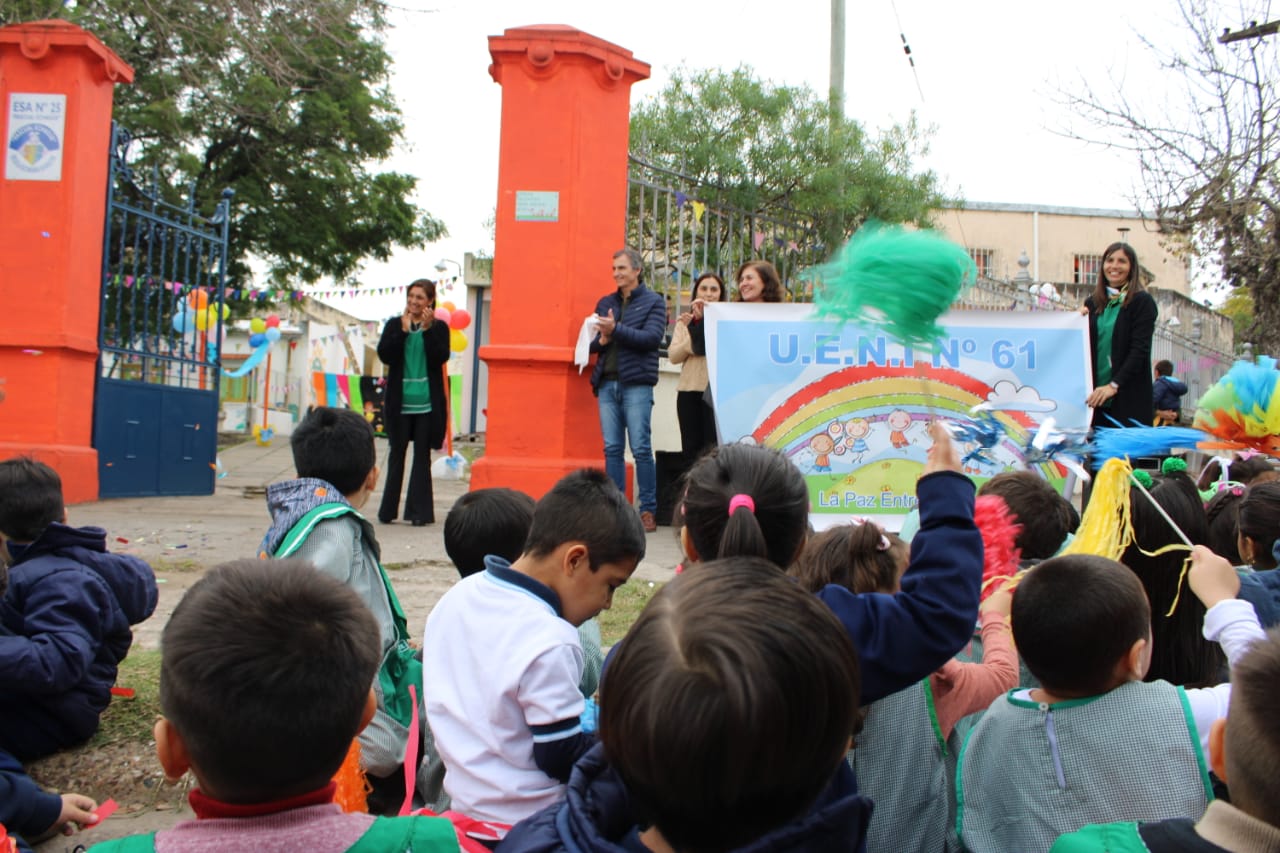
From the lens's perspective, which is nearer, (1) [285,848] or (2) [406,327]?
(1) [285,848]

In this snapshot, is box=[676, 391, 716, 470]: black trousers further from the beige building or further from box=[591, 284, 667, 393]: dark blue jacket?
the beige building

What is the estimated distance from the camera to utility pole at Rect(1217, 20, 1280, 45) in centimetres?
1109

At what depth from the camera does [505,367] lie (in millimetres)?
7430

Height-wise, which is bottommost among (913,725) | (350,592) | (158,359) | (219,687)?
(913,725)

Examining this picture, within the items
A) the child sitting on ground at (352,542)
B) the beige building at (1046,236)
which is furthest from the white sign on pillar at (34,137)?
the beige building at (1046,236)

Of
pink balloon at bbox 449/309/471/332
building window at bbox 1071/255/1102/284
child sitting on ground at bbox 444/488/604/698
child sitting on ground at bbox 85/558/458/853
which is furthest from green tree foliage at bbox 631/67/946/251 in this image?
building window at bbox 1071/255/1102/284

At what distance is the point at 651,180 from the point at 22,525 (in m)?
5.77

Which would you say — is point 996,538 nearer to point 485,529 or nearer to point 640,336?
point 485,529

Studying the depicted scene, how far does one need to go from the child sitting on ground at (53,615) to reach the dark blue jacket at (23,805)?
28 cm

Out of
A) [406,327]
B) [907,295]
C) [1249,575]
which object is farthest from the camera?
[406,327]

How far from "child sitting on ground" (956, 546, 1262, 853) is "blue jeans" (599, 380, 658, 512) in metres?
4.77

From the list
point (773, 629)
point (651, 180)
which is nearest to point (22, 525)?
point (773, 629)

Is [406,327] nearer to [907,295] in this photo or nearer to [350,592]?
[907,295]

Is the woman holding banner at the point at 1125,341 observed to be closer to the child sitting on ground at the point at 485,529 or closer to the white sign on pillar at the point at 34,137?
the child sitting on ground at the point at 485,529
